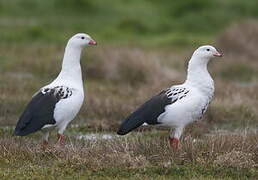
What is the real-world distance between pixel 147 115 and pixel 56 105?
3.93 ft

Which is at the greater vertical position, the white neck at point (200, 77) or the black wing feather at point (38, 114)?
the white neck at point (200, 77)

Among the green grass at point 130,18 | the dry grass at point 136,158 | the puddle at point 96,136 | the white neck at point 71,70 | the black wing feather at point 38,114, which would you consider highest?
the green grass at point 130,18

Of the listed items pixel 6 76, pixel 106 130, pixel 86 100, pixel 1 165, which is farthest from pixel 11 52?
pixel 1 165

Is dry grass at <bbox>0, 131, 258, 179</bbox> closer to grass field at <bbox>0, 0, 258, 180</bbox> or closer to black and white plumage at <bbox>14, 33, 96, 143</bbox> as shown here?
grass field at <bbox>0, 0, 258, 180</bbox>

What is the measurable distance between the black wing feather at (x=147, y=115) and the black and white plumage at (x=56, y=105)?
2.70 feet

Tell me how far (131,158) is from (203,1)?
20.5 metres

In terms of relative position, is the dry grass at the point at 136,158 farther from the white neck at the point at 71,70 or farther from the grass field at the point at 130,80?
the white neck at the point at 71,70

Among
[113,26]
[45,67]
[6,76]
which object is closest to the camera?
[6,76]

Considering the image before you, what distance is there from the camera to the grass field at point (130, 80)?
914 cm

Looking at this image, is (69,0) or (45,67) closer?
(45,67)

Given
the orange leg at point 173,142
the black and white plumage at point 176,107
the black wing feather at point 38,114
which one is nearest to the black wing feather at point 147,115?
the black and white plumage at point 176,107

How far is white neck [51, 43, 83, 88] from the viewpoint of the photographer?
11242 millimetres

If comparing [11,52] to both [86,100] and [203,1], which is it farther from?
[203,1]

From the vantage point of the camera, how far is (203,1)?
29.1 meters
